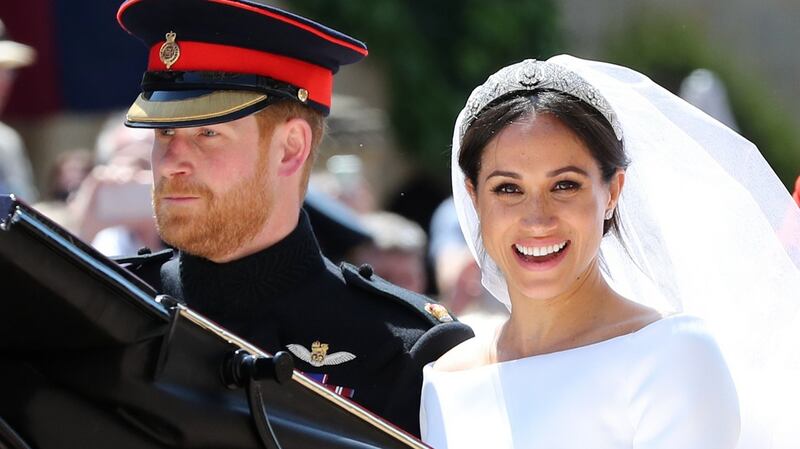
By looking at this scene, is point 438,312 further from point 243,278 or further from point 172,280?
point 172,280

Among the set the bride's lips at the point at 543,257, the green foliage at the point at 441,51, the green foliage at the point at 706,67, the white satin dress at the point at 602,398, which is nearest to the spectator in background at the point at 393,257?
the white satin dress at the point at 602,398

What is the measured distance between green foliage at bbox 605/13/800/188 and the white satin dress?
45.3 ft

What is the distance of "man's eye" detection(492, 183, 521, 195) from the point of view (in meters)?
2.87

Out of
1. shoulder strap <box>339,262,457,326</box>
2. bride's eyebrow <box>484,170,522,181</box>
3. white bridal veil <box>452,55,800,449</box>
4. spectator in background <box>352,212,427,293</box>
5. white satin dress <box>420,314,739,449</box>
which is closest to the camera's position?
white satin dress <box>420,314,739,449</box>

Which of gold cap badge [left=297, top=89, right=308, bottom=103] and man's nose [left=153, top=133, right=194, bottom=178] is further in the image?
gold cap badge [left=297, top=89, right=308, bottom=103]

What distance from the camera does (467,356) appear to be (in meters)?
3.10

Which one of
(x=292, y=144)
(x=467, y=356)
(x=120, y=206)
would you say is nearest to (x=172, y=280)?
(x=292, y=144)

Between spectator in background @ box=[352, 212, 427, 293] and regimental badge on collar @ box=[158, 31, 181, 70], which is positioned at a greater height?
spectator in background @ box=[352, 212, 427, 293]

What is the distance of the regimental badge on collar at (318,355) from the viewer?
10.3 feet

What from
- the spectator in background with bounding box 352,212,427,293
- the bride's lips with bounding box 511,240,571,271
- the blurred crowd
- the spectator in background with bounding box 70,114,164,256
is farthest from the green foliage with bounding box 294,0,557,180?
the bride's lips with bounding box 511,240,571,271

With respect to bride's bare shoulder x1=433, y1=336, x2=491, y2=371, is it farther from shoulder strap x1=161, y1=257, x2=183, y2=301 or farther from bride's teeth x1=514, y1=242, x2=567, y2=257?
shoulder strap x1=161, y1=257, x2=183, y2=301

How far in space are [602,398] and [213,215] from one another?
2.99ft

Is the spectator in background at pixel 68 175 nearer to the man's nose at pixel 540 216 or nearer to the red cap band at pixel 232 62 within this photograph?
the red cap band at pixel 232 62

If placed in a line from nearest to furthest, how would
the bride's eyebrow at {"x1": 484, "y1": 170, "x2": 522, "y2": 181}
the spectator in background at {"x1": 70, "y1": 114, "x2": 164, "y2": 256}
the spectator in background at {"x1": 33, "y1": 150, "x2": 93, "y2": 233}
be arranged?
the bride's eyebrow at {"x1": 484, "y1": 170, "x2": 522, "y2": 181}, the spectator in background at {"x1": 70, "y1": 114, "x2": 164, "y2": 256}, the spectator in background at {"x1": 33, "y1": 150, "x2": 93, "y2": 233}
